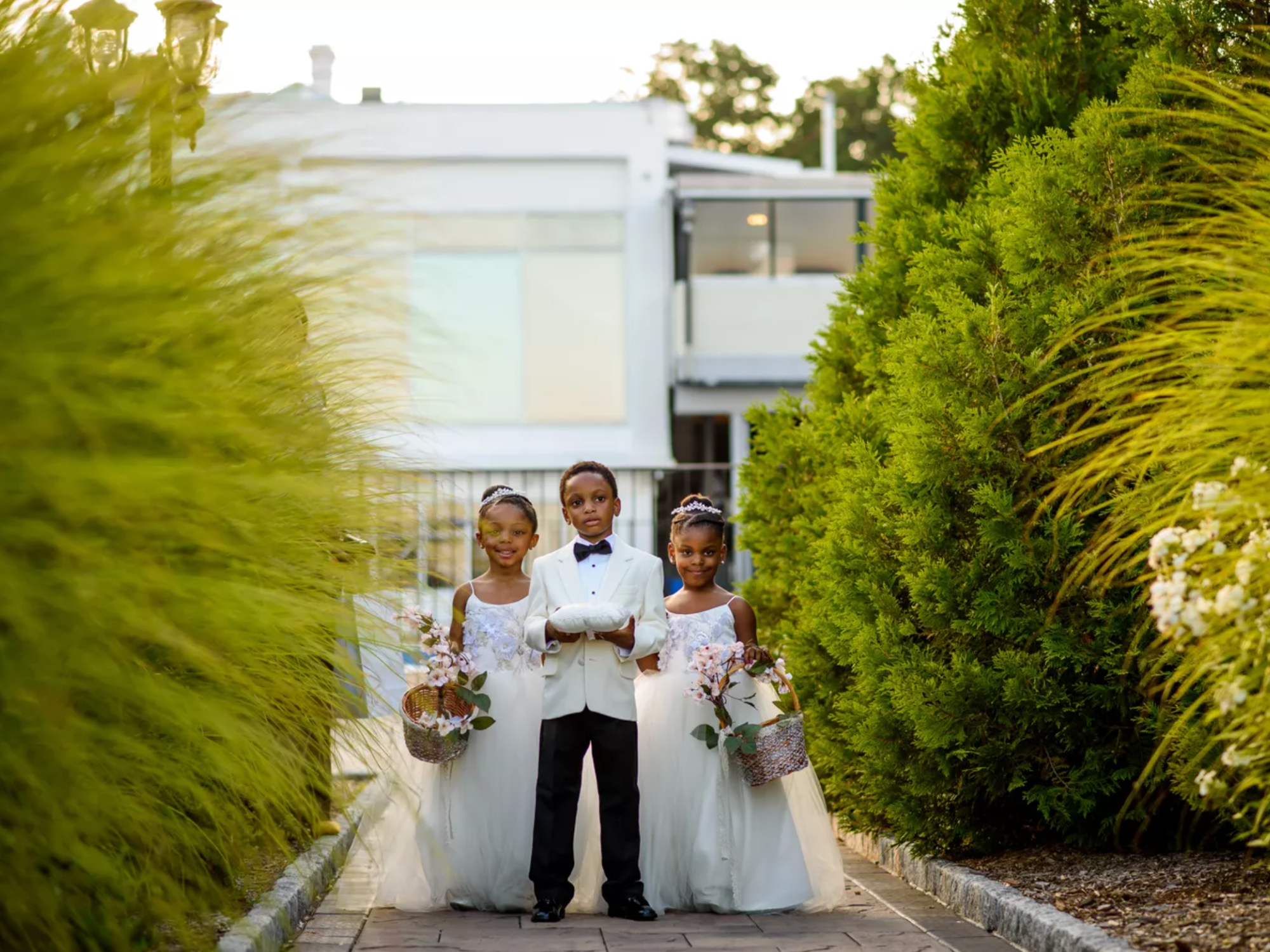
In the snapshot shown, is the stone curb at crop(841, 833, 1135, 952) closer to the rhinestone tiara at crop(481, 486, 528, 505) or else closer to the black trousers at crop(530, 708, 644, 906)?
the black trousers at crop(530, 708, 644, 906)

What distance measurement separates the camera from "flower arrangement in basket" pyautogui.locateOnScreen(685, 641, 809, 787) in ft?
21.4

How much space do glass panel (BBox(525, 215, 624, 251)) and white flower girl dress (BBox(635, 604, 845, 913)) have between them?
14.2 meters

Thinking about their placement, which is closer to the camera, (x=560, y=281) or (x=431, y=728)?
(x=431, y=728)

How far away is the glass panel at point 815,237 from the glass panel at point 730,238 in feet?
0.76

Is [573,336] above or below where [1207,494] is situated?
above

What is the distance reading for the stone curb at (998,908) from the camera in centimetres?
500

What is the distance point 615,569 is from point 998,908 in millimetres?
1945

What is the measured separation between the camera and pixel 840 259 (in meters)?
21.3

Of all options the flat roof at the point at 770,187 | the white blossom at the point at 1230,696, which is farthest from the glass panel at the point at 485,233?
the white blossom at the point at 1230,696

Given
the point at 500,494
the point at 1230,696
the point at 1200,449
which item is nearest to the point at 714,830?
the point at 500,494

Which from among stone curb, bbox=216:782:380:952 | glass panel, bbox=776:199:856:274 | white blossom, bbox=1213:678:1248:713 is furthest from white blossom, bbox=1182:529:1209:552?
glass panel, bbox=776:199:856:274

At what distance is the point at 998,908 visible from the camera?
5.73 m

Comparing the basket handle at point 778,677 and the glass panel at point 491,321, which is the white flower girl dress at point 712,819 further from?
the glass panel at point 491,321

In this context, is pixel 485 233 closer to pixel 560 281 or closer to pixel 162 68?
pixel 560 281
